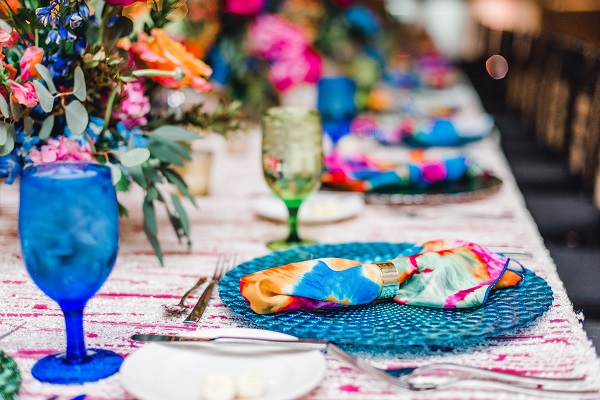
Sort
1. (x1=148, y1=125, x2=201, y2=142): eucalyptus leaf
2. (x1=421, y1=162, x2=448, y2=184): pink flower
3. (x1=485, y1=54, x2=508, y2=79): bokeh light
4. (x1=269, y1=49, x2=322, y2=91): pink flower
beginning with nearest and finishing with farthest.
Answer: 1. (x1=148, y1=125, x2=201, y2=142): eucalyptus leaf
2. (x1=421, y1=162, x2=448, y2=184): pink flower
3. (x1=269, y1=49, x2=322, y2=91): pink flower
4. (x1=485, y1=54, x2=508, y2=79): bokeh light

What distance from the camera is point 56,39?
2.74 feet

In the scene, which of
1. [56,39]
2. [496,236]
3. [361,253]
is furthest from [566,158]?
[56,39]

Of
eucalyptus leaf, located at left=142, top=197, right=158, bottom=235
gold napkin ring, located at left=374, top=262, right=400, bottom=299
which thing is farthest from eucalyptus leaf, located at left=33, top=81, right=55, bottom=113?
gold napkin ring, located at left=374, top=262, right=400, bottom=299

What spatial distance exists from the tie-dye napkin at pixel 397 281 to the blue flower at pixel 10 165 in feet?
1.16

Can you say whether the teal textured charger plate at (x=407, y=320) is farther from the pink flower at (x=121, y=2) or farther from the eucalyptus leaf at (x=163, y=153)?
the pink flower at (x=121, y=2)

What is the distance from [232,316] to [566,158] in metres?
1.81

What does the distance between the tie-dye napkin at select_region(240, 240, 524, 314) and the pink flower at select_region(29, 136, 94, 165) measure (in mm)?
312

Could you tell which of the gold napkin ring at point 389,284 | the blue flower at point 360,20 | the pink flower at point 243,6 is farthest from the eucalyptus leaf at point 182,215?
the blue flower at point 360,20

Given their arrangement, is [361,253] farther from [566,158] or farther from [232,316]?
[566,158]

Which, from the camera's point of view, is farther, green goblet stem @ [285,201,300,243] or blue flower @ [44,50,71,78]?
green goblet stem @ [285,201,300,243]

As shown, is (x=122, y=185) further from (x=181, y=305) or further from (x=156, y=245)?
(x=181, y=305)

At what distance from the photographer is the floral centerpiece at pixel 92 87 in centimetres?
84

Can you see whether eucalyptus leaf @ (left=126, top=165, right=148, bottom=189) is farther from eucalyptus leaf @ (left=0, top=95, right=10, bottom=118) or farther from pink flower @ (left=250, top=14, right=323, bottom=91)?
pink flower @ (left=250, top=14, right=323, bottom=91)

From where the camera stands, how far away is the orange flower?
0.97 metres
